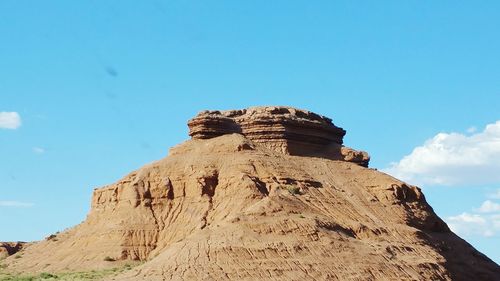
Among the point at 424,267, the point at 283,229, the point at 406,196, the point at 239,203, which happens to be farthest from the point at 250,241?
the point at 406,196

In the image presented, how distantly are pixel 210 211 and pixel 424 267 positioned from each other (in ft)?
53.7

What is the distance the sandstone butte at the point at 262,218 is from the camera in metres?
55.3

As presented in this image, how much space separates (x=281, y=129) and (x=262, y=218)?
67.9 ft

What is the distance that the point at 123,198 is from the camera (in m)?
72.4

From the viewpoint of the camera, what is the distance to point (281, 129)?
258 ft

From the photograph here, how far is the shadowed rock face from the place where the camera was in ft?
251

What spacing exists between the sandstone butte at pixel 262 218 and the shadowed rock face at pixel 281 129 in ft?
0.34

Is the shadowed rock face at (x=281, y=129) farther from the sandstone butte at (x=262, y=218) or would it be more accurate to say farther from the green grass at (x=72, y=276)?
the green grass at (x=72, y=276)

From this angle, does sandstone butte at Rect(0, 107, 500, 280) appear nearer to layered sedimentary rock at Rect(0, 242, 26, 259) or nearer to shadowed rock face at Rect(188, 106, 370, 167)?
shadowed rock face at Rect(188, 106, 370, 167)

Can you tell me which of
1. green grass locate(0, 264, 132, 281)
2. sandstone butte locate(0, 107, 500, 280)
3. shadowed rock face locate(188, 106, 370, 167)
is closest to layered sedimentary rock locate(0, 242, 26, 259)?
sandstone butte locate(0, 107, 500, 280)

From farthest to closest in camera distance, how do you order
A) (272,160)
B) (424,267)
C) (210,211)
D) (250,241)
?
(272,160)
(210,211)
(424,267)
(250,241)

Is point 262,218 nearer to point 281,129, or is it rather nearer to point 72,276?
point 72,276

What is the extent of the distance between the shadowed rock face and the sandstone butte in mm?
105

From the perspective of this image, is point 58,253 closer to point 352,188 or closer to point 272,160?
point 272,160
